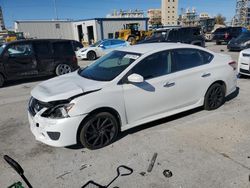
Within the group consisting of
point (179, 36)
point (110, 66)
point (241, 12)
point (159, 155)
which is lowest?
point (159, 155)

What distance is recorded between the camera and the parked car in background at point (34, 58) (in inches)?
345

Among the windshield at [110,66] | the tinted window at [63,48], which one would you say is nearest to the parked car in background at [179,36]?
the tinted window at [63,48]

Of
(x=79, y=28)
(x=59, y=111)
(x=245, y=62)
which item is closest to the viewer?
(x=59, y=111)

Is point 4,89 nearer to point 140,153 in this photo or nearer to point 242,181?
point 140,153

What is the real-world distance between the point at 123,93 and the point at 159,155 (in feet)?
3.66

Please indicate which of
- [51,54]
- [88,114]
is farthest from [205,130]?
[51,54]

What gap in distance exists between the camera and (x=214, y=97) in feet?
16.9

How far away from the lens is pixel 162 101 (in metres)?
4.31

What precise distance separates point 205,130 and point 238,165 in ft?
3.64

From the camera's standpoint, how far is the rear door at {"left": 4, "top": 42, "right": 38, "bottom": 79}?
8.74 metres

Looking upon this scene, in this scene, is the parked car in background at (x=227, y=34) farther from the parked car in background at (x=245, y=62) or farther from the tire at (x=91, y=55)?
the parked car in background at (x=245, y=62)

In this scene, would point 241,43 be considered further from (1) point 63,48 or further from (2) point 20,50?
(2) point 20,50

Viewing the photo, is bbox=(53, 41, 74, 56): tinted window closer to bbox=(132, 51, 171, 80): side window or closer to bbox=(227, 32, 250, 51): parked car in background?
bbox=(132, 51, 171, 80): side window

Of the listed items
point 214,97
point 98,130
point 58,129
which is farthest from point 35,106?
point 214,97
